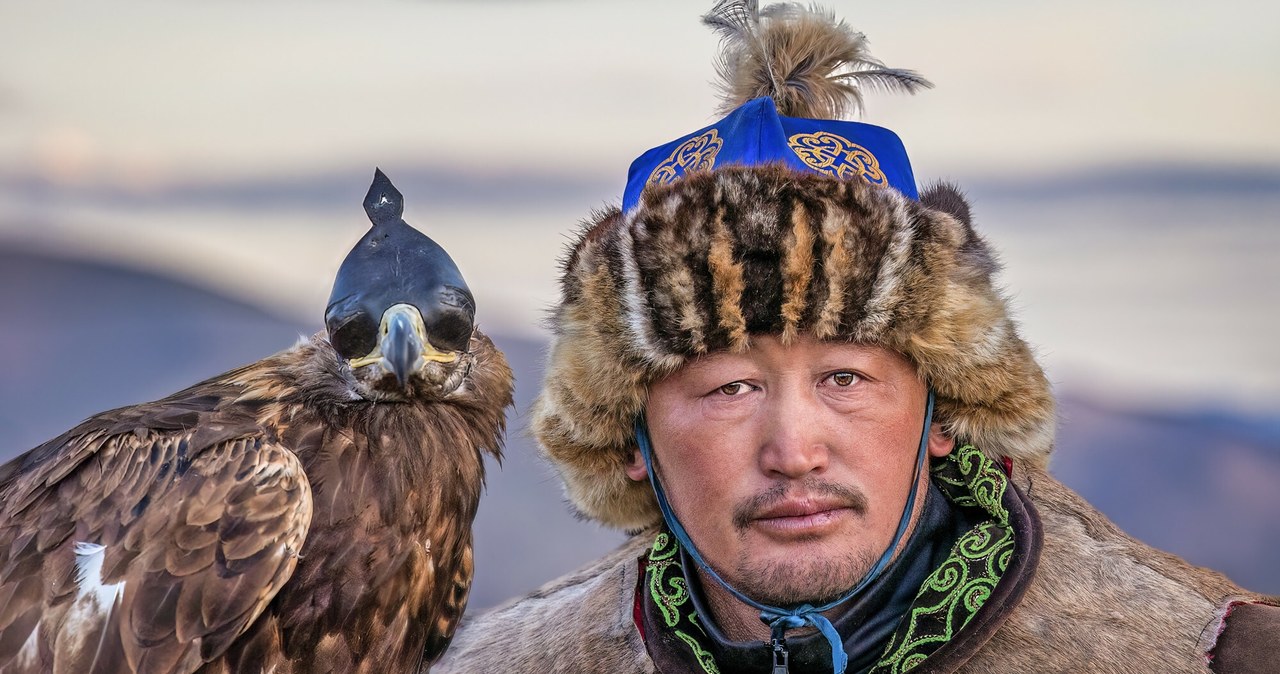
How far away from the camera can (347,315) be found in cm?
193

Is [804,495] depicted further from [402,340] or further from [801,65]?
[801,65]

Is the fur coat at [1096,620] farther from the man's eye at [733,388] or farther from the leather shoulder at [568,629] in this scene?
→ the man's eye at [733,388]

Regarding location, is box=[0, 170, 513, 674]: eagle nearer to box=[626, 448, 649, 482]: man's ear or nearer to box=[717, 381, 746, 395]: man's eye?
box=[626, 448, 649, 482]: man's ear

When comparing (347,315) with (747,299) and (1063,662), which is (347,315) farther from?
(1063,662)

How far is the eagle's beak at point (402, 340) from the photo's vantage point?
1.90 meters

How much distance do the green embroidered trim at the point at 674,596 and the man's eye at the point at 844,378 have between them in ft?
1.75

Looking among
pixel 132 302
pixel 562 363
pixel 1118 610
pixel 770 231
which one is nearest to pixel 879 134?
pixel 770 231

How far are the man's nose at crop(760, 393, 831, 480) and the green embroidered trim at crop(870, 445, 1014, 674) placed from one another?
0.28 meters

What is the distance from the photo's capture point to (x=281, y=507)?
1.84m

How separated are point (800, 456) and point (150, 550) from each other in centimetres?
106

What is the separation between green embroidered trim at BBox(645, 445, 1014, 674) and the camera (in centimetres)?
192

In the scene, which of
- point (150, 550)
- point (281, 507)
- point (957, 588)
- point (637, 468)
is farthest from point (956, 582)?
point (150, 550)

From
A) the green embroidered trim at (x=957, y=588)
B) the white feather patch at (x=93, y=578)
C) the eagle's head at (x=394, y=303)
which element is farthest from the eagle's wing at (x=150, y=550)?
the green embroidered trim at (x=957, y=588)

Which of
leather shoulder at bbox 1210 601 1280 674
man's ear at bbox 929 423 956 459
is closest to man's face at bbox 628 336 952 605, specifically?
man's ear at bbox 929 423 956 459
